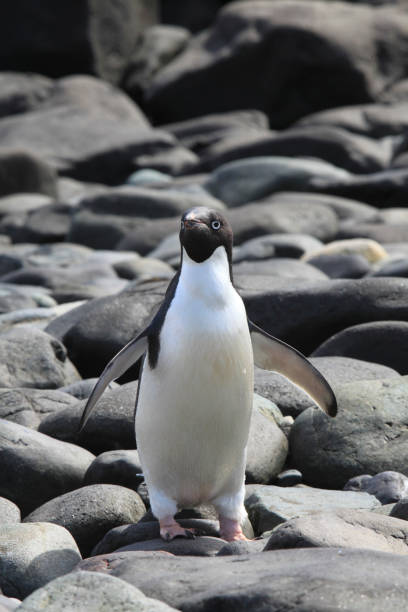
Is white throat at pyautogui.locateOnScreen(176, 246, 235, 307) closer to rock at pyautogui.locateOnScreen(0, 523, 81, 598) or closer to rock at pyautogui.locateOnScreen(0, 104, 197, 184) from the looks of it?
rock at pyautogui.locateOnScreen(0, 523, 81, 598)

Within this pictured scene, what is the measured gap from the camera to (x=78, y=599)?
274 centimetres

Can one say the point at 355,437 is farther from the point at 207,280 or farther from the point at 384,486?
the point at 207,280

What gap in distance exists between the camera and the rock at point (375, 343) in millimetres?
5742

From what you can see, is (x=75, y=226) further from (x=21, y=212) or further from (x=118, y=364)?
(x=118, y=364)

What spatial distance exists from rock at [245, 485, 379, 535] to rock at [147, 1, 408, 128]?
1651 centimetres

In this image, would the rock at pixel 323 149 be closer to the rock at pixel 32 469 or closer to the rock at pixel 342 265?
the rock at pixel 342 265

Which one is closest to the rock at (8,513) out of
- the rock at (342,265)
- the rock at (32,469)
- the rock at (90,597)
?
the rock at (32,469)

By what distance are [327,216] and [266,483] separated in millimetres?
6630

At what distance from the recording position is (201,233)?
3967 millimetres

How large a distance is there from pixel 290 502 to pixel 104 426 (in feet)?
3.79

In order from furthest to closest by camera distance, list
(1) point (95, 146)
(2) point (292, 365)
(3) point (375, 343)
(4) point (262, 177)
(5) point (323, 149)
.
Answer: (1) point (95, 146) < (5) point (323, 149) < (4) point (262, 177) < (3) point (375, 343) < (2) point (292, 365)

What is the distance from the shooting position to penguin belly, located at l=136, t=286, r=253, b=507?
3.94 meters

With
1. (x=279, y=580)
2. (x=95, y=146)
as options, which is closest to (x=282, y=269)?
(x=279, y=580)

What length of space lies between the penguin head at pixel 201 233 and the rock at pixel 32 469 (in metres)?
1.11
